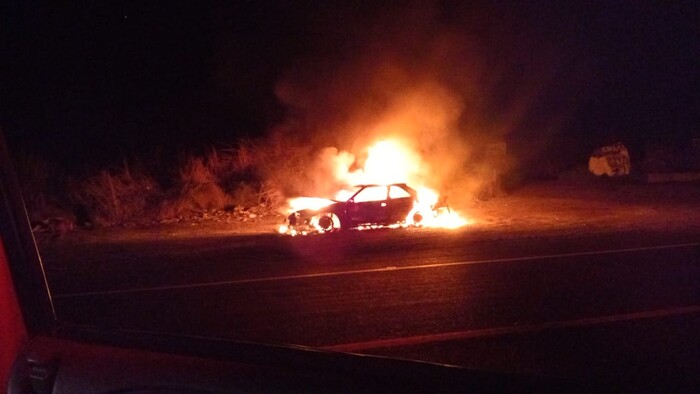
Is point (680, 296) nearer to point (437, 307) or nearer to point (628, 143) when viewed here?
point (437, 307)

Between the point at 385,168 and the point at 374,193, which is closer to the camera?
the point at 374,193

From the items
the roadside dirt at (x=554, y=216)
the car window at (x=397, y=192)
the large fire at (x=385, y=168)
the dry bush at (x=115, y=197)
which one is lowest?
the roadside dirt at (x=554, y=216)

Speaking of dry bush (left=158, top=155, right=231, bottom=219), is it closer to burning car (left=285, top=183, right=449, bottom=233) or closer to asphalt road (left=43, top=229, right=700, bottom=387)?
burning car (left=285, top=183, right=449, bottom=233)

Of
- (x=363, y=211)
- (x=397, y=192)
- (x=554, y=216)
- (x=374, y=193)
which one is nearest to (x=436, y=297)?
(x=363, y=211)

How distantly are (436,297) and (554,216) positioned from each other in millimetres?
12834

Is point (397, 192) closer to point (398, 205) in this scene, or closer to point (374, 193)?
point (398, 205)

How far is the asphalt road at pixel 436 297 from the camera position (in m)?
7.61

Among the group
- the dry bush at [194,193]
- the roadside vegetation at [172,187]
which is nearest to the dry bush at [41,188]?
the roadside vegetation at [172,187]

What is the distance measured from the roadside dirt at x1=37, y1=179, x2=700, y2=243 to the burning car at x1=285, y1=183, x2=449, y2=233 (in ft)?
3.58

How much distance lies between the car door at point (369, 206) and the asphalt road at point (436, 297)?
322cm

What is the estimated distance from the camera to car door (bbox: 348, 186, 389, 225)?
20391mm

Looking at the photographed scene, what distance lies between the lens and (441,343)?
7.88m

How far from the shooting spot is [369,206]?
67.2ft

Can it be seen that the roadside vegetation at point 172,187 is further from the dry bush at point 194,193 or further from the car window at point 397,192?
the car window at point 397,192
